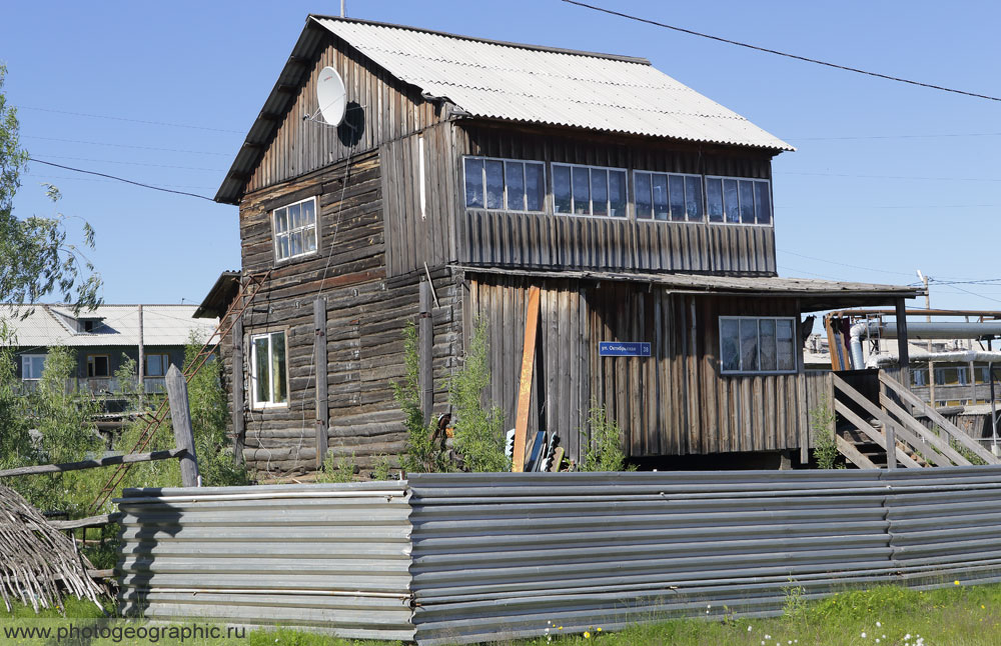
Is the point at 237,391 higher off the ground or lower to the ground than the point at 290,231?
lower

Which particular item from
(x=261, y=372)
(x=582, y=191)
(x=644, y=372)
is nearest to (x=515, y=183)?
(x=582, y=191)

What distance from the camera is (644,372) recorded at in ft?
61.3

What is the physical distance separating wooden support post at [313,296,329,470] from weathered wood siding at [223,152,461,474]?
0.37 ft

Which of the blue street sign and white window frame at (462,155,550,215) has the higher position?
white window frame at (462,155,550,215)

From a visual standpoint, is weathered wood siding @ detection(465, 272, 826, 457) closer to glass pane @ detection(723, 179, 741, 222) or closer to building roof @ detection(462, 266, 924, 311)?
building roof @ detection(462, 266, 924, 311)

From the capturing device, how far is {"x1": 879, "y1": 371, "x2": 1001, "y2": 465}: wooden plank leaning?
1841cm

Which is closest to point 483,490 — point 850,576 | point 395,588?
point 395,588

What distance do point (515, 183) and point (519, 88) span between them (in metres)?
2.81

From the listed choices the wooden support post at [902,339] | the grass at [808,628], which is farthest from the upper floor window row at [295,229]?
the grass at [808,628]

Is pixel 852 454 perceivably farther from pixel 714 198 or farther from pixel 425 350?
pixel 425 350

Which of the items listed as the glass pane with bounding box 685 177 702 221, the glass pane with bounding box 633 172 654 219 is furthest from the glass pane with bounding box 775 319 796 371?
the glass pane with bounding box 633 172 654 219

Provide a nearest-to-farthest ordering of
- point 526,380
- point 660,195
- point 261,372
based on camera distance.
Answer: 1. point 526,380
2. point 660,195
3. point 261,372

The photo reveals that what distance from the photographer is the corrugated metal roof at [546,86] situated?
1984cm

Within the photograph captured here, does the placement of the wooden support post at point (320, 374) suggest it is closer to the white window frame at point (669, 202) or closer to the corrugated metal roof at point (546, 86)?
the corrugated metal roof at point (546, 86)
